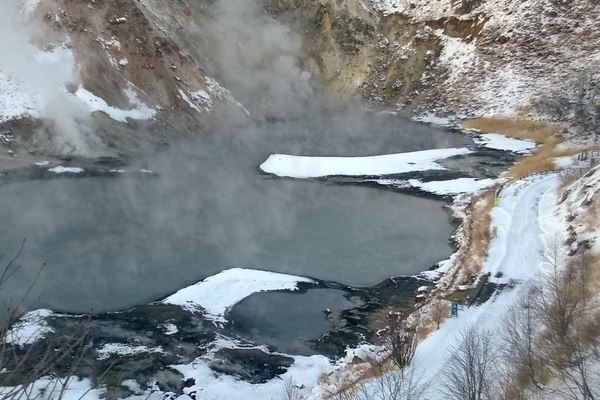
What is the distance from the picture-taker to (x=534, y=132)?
56.0 meters

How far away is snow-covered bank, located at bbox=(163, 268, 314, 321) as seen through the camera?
25328mm

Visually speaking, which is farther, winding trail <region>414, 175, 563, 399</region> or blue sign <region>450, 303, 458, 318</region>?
blue sign <region>450, 303, 458, 318</region>

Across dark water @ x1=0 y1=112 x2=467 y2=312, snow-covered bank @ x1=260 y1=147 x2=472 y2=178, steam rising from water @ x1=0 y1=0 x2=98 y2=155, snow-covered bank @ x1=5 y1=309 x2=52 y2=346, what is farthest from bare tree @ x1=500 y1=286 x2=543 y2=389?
steam rising from water @ x1=0 y1=0 x2=98 y2=155

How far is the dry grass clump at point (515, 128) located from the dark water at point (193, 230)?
20.3m

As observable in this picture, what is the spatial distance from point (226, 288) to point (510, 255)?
14.1 metres

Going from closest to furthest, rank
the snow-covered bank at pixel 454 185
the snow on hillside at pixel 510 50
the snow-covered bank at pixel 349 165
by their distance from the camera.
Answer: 1. the snow-covered bank at pixel 454 185
2. the snow-covered bank at pixel 349 165
3. the snow on hillside at pixel 510 50

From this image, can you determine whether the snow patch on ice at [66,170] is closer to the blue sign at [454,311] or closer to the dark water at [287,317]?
the dark water at [287,317]

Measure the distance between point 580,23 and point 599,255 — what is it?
50463mm

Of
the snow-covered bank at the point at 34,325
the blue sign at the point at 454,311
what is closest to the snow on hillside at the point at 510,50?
the blue sign at the point at 454,311

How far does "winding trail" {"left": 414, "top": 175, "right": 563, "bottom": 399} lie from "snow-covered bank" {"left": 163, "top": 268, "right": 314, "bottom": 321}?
8.49m

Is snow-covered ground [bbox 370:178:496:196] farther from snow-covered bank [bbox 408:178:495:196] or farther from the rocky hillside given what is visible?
the rocky hillside

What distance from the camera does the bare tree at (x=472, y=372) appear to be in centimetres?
1419

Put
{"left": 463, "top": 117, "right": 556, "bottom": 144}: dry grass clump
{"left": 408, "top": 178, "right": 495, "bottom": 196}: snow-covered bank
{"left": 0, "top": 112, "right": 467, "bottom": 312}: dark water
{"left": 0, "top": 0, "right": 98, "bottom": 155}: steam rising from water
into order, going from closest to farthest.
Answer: {"left": 0, "top": 112, "right": 467, "bottom": 312}: dark water, {"left": 408, "top": 178, "right": 495, "bottom": 196}: snow-covered bank, {"left": 0, "top": 0, "right": 98, "bottom": 155}: steam rising from water, {"left": 463, "top": 117, "right": 556, "bottom": 144}: dry grass clump

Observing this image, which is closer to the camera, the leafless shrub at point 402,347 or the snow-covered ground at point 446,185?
the leafless shrub at point 402,347
